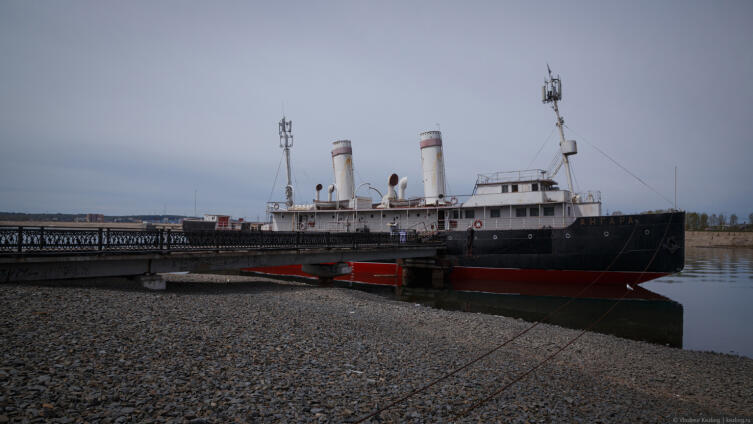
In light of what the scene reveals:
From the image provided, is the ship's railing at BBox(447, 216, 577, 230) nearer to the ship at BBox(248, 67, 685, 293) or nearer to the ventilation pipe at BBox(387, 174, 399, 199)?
the ship at BBox(248, 67, 685, 293)

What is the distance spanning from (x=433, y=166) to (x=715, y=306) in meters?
21.0

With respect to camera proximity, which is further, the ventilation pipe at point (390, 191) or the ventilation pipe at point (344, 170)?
the ventilation pipe at point (344, 170)

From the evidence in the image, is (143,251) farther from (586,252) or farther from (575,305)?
(586,252)

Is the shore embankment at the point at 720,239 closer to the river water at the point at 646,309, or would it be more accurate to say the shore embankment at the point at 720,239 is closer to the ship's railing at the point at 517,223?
the river water at the point at 646,309

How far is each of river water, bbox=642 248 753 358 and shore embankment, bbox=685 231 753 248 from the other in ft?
188

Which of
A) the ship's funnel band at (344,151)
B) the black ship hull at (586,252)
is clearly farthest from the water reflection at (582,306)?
the ship's funnel band at (344,151)

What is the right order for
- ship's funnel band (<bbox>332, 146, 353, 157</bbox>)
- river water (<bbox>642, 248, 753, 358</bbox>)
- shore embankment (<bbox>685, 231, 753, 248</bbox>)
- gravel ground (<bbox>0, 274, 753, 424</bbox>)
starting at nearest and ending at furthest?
1. gravel ground (<bbox>0, 274, 753, 424</bbox>)
2. river water (<bbox>642, 248, 753, 358</bbox>)
3. ship's funnel band (<bbox>332, 146, 353, 157</bbox>)
4. shore embankment (<bbox>685, 231, 753, 248</bbox>)

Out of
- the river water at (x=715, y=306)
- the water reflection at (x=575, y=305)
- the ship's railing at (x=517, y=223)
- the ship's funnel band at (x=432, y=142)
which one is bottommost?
the river water at (x=715, y=306)

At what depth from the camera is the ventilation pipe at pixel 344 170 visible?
39.9 metres

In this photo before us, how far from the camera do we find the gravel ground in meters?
5.43

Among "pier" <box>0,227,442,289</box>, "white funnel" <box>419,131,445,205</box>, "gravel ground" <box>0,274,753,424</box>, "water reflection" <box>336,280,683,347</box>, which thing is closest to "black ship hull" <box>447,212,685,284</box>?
"water reflection" <box>336,280,683,347</box>

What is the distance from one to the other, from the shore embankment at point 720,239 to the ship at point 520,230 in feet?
255

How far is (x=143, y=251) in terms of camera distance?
1517cm

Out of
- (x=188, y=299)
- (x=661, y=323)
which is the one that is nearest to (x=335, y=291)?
(x=188, y=299)
